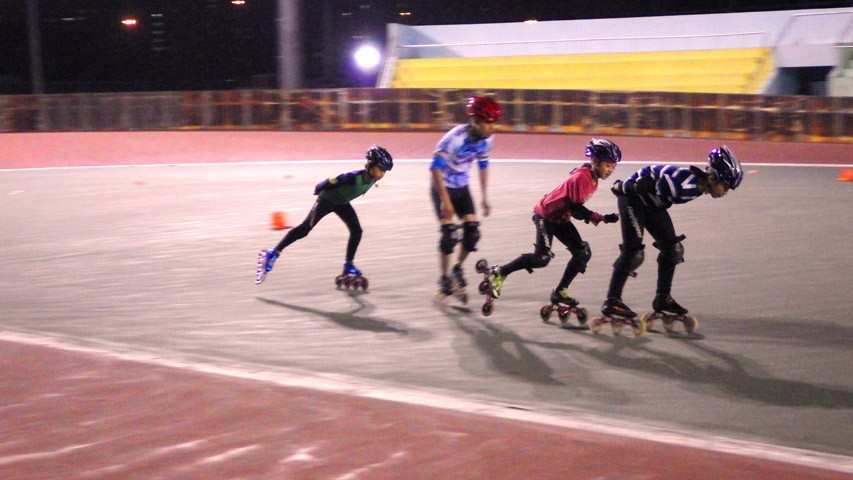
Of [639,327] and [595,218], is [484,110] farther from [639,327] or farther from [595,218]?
[639,327]

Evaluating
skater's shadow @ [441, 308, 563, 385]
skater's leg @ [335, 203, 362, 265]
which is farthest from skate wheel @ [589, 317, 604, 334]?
skater's leg @ [335, 203, 362, 265]

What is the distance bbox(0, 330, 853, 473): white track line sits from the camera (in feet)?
17.0

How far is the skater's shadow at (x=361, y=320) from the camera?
26.3ft

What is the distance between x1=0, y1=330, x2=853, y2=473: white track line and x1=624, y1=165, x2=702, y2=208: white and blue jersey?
7.23ft

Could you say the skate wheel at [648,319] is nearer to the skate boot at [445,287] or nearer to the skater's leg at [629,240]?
the skater's leg at [629,240]

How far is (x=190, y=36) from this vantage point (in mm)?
50719

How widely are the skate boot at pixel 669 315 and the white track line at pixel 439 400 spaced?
2157mm

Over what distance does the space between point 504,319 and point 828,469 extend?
376cm

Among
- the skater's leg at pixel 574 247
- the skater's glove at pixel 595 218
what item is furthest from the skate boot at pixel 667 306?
the skater's glove at pixel 595 218

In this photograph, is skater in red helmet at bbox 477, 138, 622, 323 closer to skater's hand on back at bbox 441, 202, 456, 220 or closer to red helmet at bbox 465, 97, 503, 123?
skater's hand on back at bbox 441, 202, 456, 220

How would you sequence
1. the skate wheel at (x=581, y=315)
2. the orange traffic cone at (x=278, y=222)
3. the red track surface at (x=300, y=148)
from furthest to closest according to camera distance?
1. the red track surface at (x=300, y=148)
2. the orange traffic cone at (x=278, y=222)
3. the skate wheel at (x=581, y=315)

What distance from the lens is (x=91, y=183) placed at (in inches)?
771

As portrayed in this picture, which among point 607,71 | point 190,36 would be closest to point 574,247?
point 607,71

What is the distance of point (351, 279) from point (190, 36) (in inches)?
1719
